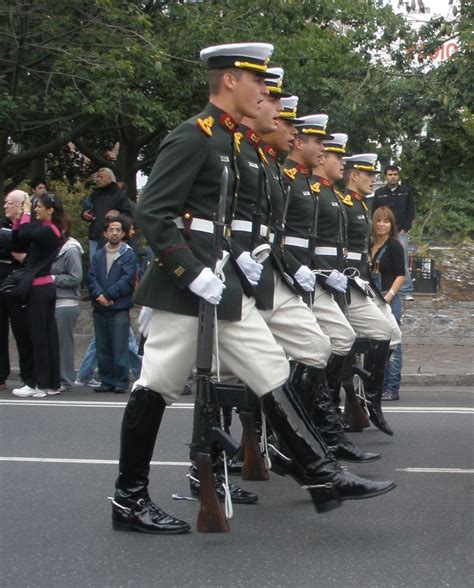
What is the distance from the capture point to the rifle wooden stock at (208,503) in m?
5.41

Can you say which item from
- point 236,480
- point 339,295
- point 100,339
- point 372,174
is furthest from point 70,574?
point 100,339

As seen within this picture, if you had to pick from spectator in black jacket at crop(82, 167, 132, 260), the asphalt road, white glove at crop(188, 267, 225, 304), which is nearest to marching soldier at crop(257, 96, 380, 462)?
the asphalt road

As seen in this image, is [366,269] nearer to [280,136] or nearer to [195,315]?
[280,136]

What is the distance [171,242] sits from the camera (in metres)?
5.39

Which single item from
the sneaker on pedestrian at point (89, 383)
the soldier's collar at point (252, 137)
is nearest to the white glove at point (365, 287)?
the soldier's collar at point (252, 137)

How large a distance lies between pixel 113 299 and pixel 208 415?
640cm

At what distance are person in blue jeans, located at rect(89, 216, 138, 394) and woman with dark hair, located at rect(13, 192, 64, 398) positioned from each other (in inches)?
21.6

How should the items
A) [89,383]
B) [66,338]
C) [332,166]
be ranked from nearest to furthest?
[332,166] < [66,338] < [89,383]

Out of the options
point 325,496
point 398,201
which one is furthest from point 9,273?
point 325,496

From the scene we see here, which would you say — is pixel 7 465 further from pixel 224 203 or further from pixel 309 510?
pixel 224 203

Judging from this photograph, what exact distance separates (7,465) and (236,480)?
1.38m

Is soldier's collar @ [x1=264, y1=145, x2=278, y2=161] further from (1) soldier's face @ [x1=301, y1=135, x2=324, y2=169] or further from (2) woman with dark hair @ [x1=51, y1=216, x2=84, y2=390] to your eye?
(2) woman with dark hair @ [x1=51, y1=216, x2=84, y2=390]

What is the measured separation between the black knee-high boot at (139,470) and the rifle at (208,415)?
0.64 feet

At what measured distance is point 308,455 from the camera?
17.9ft
